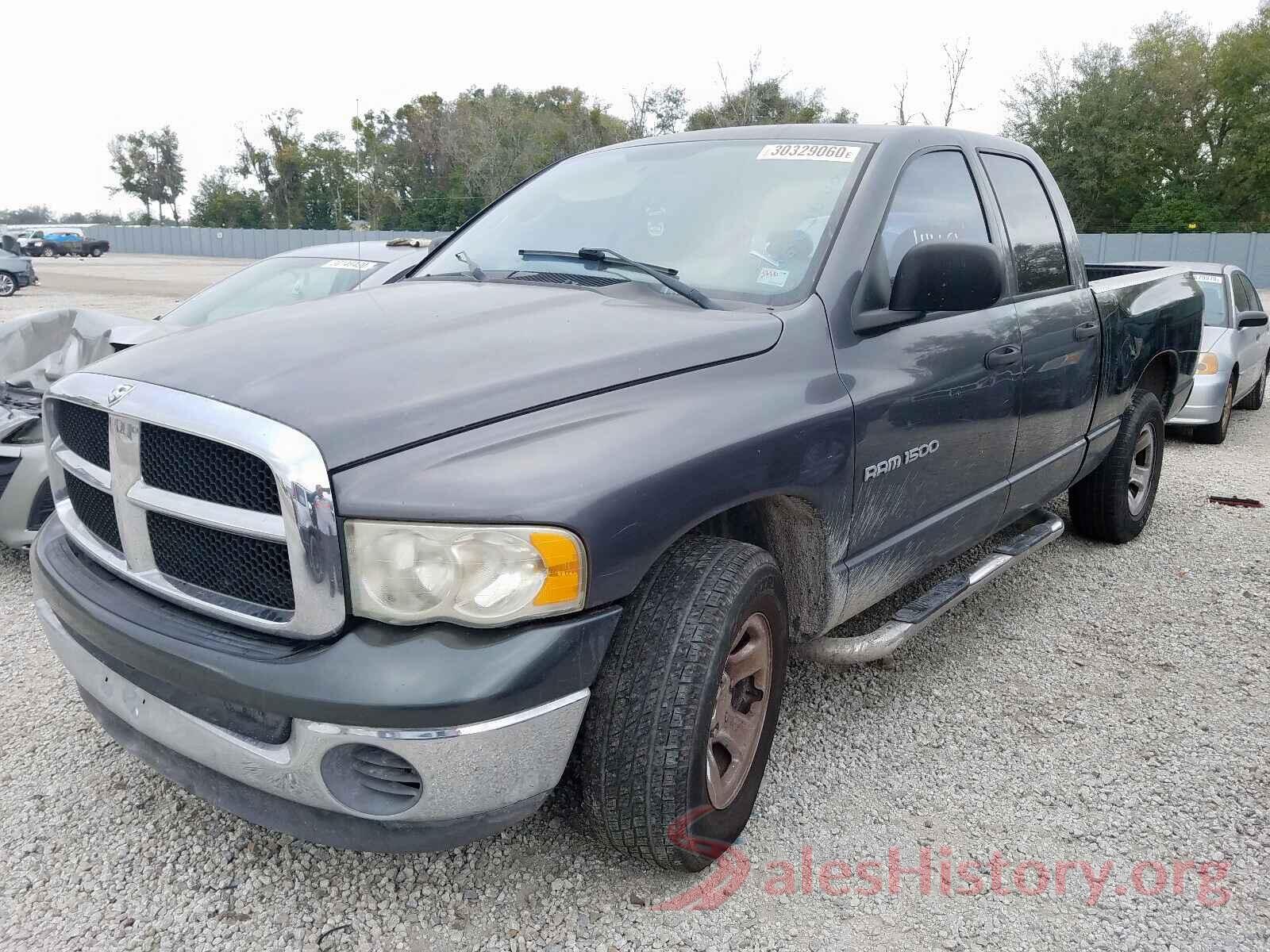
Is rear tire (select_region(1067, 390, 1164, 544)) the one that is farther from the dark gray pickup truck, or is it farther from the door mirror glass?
the door mirror glass

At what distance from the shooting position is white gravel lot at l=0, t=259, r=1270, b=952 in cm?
225

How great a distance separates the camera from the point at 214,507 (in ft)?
6.47

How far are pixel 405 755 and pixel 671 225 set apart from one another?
179 cm

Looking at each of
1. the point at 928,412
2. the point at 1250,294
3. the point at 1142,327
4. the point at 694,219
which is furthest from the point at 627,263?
the point at 1250,294

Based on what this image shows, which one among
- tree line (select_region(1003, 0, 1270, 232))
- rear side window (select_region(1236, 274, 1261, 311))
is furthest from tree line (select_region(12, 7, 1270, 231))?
rear side window (select_region(1236, 274, 1261, 311))

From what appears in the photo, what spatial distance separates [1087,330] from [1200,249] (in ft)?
114

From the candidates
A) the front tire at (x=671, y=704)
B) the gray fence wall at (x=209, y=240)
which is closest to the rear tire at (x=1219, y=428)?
the front tire at (x=671, y=704)

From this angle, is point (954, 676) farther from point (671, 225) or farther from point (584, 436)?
point (584, 436)

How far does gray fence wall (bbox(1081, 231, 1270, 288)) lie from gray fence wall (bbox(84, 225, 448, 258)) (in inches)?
1095

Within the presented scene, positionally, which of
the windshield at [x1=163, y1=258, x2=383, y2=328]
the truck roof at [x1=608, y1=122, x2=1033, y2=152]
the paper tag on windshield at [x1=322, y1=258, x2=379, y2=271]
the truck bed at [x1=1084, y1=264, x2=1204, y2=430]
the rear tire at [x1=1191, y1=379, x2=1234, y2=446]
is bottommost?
the rear tire at [x1=1191, y1=379, x2=1234, y2=446]

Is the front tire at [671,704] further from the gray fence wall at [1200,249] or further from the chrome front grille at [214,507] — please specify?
the gray fence wall at [1200,249]

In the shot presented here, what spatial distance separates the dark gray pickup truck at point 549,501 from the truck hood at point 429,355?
1cm

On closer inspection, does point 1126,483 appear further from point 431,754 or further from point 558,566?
point 431,754

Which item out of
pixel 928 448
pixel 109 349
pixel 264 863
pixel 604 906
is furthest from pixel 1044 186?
pixel 109 349
